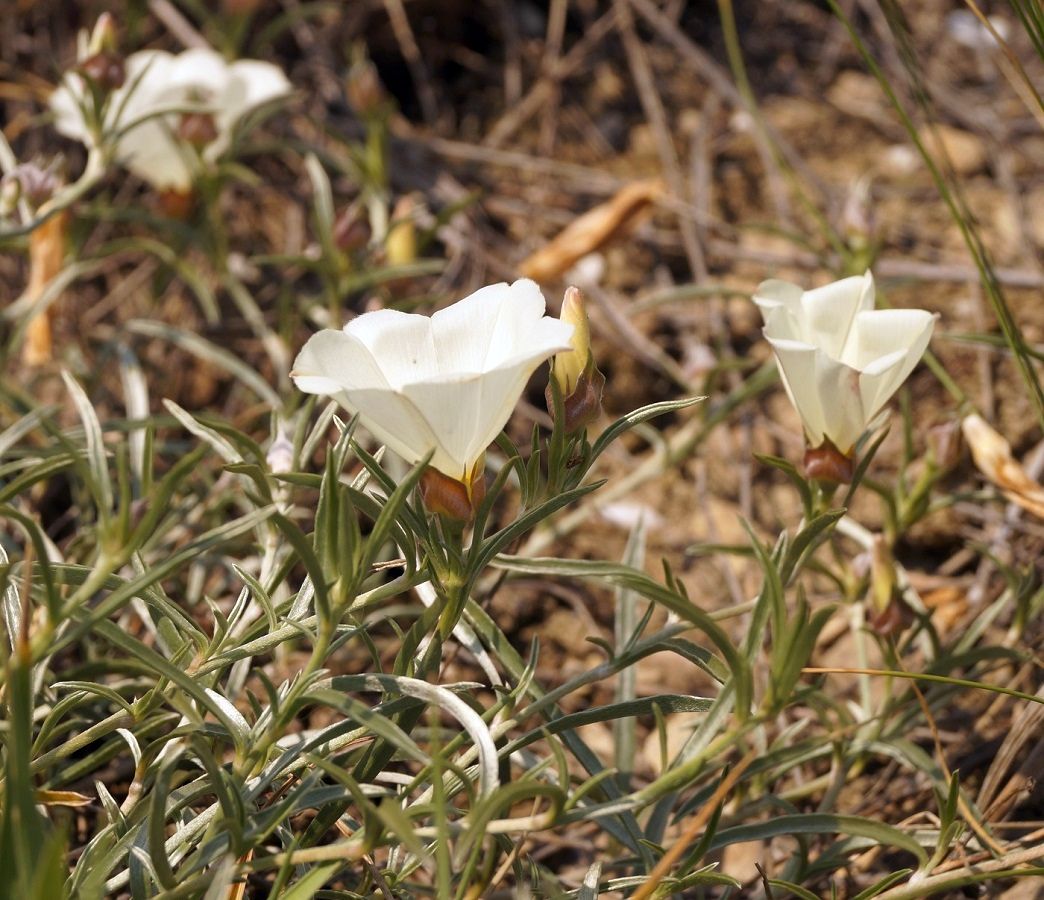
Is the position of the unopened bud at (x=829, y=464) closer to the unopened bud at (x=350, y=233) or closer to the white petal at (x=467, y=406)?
the white petal at (x=467, y=406)

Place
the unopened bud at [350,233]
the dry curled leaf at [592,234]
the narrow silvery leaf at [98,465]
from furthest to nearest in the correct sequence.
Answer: the dry curled leaf at [592,234] < the unopened bud at [350,233] < the narrow silvery leaf at [98,465]

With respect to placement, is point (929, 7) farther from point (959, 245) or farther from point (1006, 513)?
point (1006, 513)

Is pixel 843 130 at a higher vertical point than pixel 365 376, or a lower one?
lower

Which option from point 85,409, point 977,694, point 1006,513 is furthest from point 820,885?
point 85,409

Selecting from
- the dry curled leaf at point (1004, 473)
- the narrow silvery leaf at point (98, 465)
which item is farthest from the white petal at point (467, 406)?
the dry curled leaf at point (1004, 473)

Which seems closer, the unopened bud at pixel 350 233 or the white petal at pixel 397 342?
the white petal at pixel 397 342

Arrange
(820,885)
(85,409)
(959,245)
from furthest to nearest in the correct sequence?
(959,245) → (820,885) → (85,409)

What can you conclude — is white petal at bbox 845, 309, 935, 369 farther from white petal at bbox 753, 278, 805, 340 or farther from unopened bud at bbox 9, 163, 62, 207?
unopened bud at bbox 9, 163, 62, 207
